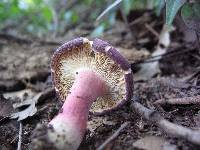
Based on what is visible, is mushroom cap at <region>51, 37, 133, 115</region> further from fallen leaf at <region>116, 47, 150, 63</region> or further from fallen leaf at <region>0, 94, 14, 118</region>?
fallen leaf at <region>116, 47, 150, 63</region>

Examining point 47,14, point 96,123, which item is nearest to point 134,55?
point 96,123

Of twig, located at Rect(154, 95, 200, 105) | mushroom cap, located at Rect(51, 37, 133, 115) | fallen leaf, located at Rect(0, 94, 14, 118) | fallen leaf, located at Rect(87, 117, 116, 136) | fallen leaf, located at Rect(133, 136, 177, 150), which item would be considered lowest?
fallen leaf, located at Rect(133, 136, 177, 150)

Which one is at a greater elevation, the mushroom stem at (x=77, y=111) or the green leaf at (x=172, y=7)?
the green leaf at (x=172, y=7)

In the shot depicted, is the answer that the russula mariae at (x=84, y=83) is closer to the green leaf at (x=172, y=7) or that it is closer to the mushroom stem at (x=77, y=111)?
the mushroom stem at (x=77, y=111)

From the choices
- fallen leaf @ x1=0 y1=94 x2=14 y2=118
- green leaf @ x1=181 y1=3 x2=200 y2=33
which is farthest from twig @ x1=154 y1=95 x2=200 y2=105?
fallen leaf @ x1=0 y1=94 x2=14 y2=118

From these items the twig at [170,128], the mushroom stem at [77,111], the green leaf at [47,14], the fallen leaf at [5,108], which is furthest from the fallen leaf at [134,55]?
the green leaf at [47,14]

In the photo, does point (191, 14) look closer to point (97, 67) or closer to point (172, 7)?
point (172, 7)

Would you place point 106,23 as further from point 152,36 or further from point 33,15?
point 33,15
